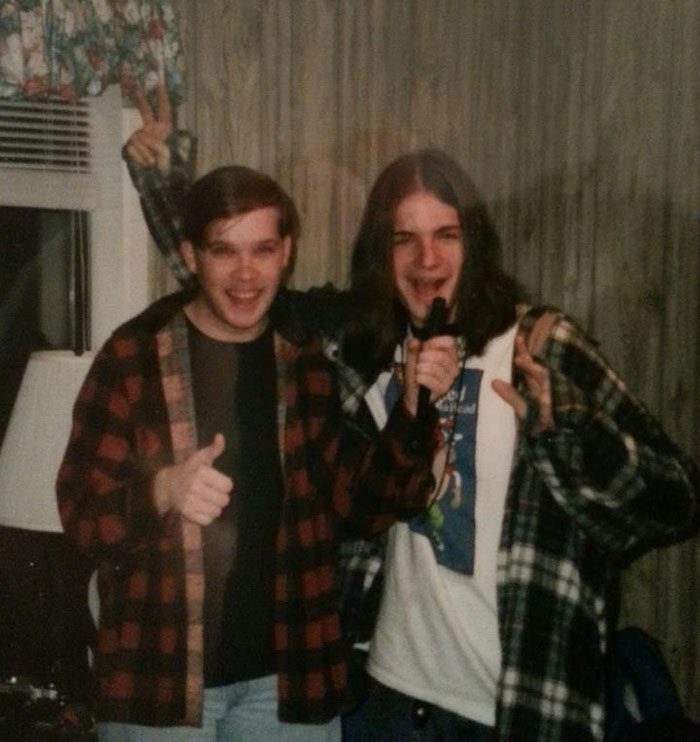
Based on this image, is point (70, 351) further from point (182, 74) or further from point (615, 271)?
point (615, 271)

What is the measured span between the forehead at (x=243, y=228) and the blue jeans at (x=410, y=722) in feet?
1.95

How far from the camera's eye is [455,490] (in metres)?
1.28

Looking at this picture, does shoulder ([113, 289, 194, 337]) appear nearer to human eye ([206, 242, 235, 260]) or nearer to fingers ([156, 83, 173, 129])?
human eye ([206, 242, 235, 260])

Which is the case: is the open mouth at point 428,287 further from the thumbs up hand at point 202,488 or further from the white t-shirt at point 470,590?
the thumbs up hand at point 202,488

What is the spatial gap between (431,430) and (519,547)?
0.18 meters

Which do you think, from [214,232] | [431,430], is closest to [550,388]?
[431,430]

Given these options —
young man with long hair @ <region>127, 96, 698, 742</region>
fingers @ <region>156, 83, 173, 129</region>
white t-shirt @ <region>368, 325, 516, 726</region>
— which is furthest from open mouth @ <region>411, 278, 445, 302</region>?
A: fingers @ <region>156, 83, 173, 129</region>

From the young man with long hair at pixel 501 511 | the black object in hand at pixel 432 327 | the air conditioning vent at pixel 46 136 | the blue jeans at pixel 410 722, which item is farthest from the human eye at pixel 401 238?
the blue jeans at pixel 410 722

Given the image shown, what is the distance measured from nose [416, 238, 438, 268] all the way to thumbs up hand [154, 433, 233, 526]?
0.35 meters

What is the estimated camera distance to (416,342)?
3.94ft

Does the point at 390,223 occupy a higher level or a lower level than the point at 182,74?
lower

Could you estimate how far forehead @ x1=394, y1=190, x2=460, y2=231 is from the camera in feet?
4.29

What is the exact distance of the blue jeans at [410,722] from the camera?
129 cm

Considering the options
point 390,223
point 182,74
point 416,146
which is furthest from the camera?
point 416,146
